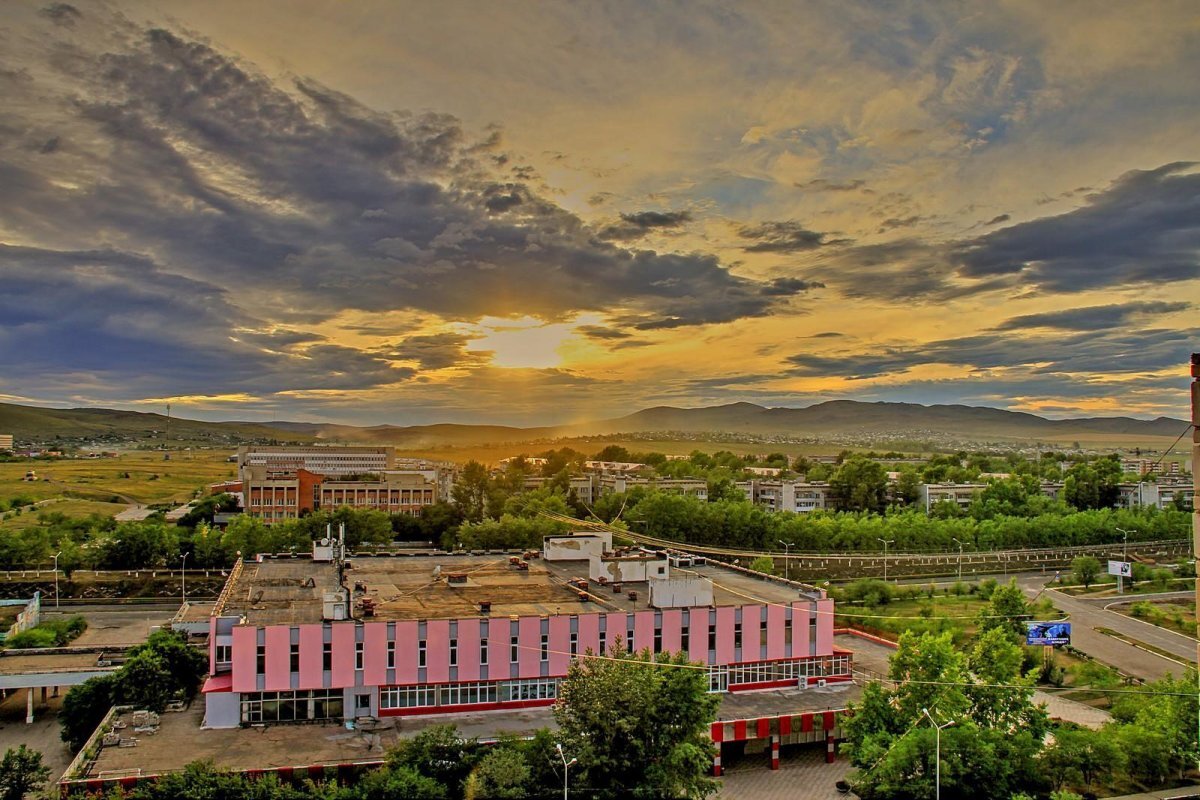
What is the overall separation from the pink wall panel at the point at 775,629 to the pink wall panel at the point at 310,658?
1342 centimetres

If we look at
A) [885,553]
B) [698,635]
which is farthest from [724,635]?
[885,553]

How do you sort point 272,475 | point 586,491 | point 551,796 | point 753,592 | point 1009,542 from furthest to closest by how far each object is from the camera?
1. point 586,491
2. point 272,475
3. point 1009,542
4. point 753,592
5. point 551,796

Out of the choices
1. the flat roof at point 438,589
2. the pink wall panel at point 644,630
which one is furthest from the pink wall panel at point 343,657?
the pink wall panel at point 644,630

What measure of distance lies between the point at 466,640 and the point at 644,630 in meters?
5.43

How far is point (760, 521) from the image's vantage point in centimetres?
6494

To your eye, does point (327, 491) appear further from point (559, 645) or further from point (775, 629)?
point (775, 629)

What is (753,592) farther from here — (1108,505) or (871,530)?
(1108,505)

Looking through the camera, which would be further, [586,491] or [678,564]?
[586,491]

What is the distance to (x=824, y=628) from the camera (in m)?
28.3

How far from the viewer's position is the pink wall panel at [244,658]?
76.8ft

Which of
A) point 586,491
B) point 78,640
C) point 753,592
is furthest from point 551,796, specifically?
point 586,491

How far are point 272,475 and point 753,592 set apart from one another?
55.3 metres

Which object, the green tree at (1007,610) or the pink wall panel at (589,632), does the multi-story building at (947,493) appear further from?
the pink wall panel at (589,632)

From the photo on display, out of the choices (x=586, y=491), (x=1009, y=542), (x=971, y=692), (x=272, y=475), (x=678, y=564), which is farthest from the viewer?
(x=586, y=491)
